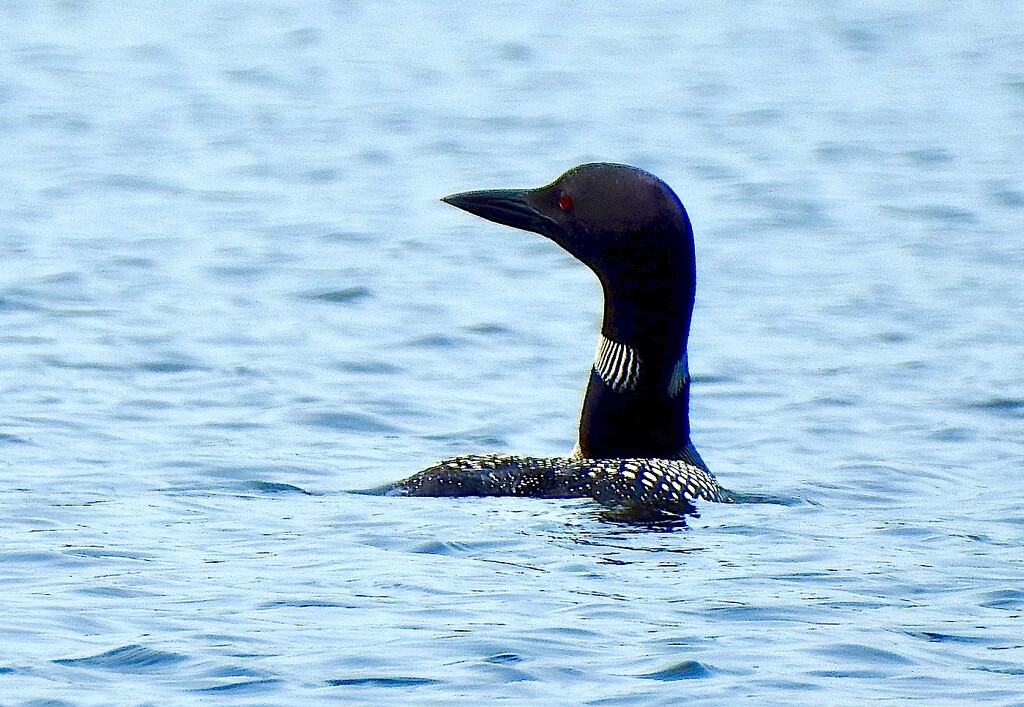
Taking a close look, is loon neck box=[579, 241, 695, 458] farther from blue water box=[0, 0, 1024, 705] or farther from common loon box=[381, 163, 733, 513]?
blue water box=[0, 0, 1024, 705]

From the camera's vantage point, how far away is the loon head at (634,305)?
761 cm

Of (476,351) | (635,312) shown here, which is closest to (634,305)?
(635,312)

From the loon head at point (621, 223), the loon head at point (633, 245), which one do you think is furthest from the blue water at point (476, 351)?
the loon head at point (621, 223)

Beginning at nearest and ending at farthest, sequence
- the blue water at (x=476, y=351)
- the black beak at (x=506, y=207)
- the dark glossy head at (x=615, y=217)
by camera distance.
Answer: the blue water at (x=476, y=351), the dark glossy head at (x=615, y=217), the black beak at (x=506, y=207)

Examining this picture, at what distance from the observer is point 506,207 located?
802cm

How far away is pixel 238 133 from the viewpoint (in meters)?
16.5

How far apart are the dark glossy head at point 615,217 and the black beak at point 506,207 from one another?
0.22 feet

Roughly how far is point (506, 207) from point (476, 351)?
8.60 ft

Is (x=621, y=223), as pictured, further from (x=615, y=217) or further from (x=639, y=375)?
(x=639, y=375)

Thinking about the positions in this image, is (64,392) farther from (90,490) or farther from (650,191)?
(650,191)

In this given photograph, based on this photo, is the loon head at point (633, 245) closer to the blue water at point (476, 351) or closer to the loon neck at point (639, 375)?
the loon neck at point (639, 375)

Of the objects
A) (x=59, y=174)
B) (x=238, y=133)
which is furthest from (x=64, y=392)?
(x=238, y=133)

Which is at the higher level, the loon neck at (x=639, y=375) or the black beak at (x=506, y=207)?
the black beak at (x=506, y=207)

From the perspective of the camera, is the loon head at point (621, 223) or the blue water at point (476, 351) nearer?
the blue water at point (476, 351)
